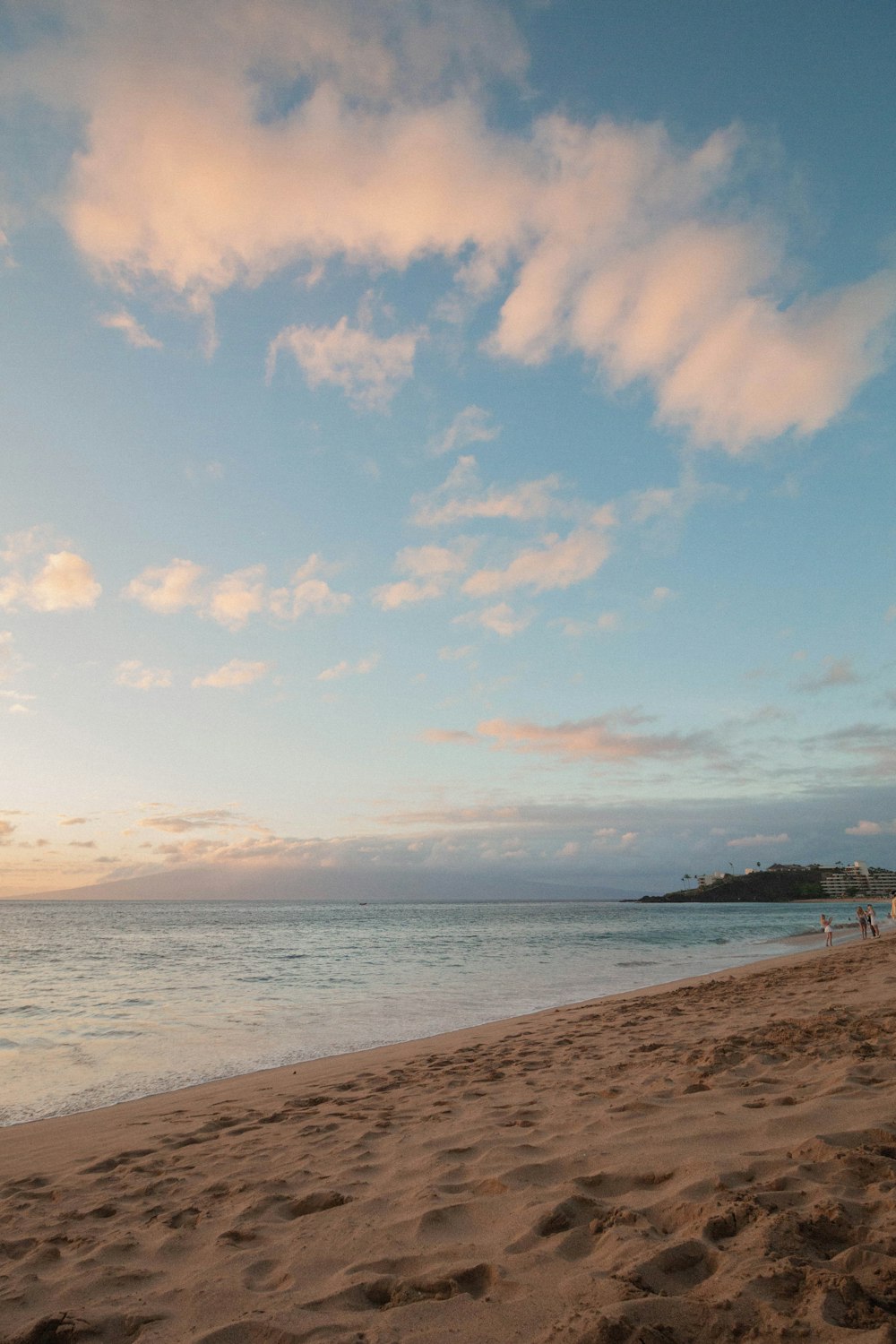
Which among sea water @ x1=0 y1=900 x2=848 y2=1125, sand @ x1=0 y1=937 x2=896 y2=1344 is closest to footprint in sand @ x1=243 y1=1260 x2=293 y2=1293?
sand @ x1=0 y1=937 x2=896 y2=1344

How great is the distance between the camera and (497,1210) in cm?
380

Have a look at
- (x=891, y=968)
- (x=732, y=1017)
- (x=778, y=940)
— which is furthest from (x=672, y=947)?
(x=732, y=1017)

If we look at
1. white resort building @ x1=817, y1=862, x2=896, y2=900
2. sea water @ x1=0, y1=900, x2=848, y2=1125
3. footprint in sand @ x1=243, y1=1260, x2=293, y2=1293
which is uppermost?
footprint in sand @ x1=243, y1=1260, x2=293, y2=1293

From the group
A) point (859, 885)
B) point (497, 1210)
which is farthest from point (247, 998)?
point (859, 885)

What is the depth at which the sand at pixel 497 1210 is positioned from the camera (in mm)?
2766

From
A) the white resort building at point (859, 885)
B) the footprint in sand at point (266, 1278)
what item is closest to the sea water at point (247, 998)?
the footprint in sand at point (266, 1278)

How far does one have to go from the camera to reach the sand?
2766 mm

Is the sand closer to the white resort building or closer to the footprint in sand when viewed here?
the footprint in sand

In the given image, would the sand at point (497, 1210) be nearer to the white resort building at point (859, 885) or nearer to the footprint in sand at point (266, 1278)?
the footprint in sand at point (266, 1278)

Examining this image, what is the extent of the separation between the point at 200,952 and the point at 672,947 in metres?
23.2

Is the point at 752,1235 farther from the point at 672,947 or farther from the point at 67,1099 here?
the point at 672,947

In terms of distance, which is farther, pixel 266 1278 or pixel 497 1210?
pixel 497 1210

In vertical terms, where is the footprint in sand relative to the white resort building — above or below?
above

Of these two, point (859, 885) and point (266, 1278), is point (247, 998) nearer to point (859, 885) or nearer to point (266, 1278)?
point (266, 1278)
